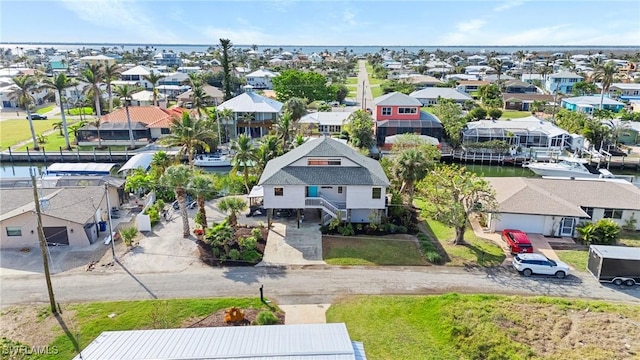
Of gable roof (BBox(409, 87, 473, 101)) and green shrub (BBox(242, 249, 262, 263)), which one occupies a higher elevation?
gable roof (BBox(409, 87, 473, 101))

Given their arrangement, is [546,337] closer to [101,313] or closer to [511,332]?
[511,332]

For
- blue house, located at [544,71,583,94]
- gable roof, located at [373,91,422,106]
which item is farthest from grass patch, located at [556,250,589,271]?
blue house, located at [544,71,583,94]

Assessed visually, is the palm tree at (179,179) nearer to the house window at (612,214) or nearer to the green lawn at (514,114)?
the house window at (612,214)

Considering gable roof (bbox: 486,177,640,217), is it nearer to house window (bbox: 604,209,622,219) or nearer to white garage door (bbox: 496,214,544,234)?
house window (bbox: 604,209,622,219)

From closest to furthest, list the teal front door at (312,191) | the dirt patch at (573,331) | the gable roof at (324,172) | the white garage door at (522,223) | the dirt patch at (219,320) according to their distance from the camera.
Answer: the dirt patch at (573,331) < the dirt patch at (219,320) < the gable roof at (324,172) < the white garage door at (522,223) < the teal front door at (312,191)

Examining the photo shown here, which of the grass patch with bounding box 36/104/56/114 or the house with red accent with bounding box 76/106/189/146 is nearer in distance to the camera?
the house with red accent with bounding box 76/106/189/146

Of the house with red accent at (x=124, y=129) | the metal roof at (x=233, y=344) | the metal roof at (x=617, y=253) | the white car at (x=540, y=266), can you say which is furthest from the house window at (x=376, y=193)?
the house with red accent at (x=124, y=129)

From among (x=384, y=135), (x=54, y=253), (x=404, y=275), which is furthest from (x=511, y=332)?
(x=384, y=135)
